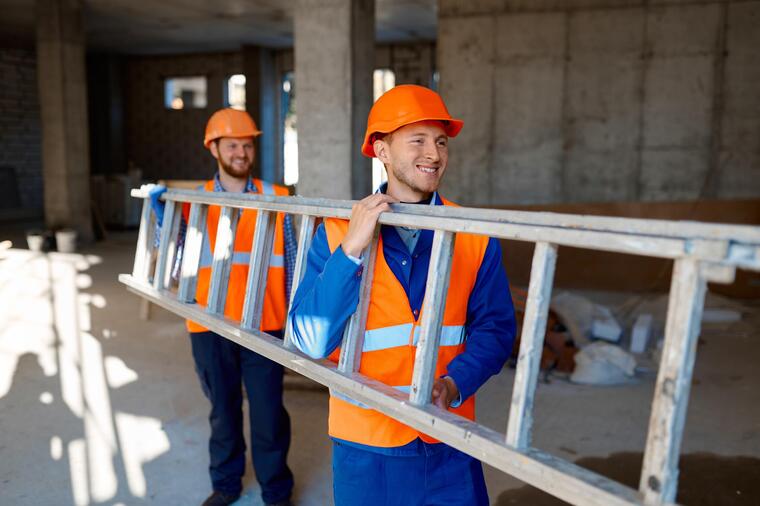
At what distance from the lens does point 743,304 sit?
913 cm

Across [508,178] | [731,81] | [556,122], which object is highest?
[731,81]

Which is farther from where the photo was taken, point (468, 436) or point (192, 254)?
point (192, 254)

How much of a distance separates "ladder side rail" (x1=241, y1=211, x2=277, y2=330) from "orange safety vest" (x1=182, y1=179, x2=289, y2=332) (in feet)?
3.04

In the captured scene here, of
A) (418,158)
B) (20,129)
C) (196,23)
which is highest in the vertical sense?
(196,23)

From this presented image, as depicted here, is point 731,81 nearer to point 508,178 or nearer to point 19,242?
point 508,178

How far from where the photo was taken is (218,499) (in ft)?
12.8

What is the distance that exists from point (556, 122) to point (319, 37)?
3907 millimetres

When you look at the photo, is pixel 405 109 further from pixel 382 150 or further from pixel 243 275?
pixel 243 275

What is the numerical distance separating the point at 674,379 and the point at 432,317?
2.53 feet

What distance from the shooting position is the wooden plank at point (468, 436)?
1.44 metres

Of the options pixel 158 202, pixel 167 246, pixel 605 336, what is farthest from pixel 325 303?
pixel 605 336

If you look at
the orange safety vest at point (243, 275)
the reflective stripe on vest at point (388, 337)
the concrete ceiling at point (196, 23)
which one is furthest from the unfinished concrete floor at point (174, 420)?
the concrete ceiling at point (196, 23)

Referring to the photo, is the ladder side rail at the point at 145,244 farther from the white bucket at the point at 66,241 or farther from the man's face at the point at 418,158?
the white bucket at the point at 66,241

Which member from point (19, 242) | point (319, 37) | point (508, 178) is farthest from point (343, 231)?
point (19, 242)
